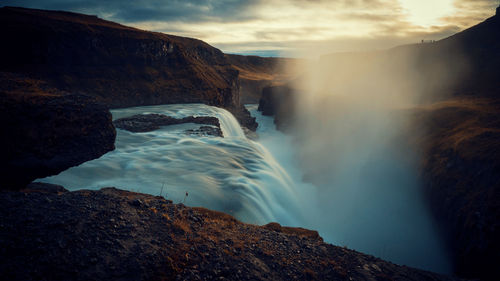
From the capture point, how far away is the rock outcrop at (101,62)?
34.4m

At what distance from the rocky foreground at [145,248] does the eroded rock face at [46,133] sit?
4.10 meters

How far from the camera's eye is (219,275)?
5352mm

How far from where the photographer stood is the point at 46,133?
1060cm

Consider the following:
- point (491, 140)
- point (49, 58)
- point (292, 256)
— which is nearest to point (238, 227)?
point (292, 256)

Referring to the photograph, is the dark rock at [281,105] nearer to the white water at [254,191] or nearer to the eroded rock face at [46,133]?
the white water at [254,191]

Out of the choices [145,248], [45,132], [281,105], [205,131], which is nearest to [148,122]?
[205,131]

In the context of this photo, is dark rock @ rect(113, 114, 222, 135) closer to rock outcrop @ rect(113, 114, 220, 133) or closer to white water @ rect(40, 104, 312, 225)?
rock outcrop @ rect(113, 114, 220, 133)

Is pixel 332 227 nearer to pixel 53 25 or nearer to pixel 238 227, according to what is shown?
pixel 238 227

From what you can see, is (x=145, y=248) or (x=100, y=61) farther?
(x=100, y=61)

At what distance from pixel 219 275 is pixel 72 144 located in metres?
10.3

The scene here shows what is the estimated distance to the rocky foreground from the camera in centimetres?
471

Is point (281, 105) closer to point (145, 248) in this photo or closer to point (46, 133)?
point (46, 133)

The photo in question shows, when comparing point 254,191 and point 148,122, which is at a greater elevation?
point 148,122

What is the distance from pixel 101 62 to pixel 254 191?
131ft
